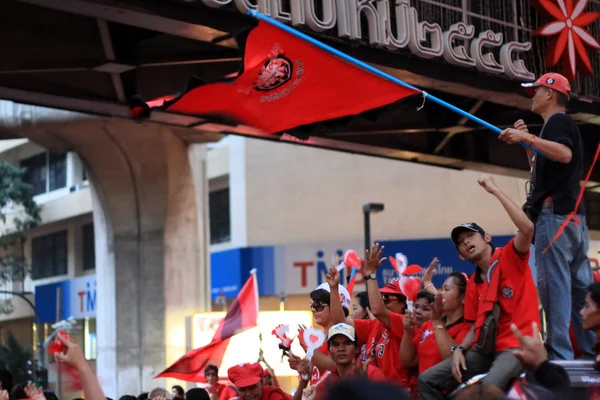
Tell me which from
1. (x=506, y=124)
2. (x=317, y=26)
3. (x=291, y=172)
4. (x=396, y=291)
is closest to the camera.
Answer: (x=396, y=291)

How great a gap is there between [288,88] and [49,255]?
4515cm

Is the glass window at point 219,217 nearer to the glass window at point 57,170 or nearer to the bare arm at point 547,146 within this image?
the glass window at point 57,170

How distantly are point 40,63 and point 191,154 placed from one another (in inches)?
413

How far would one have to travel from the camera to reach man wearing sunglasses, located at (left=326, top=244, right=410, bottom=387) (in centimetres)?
793

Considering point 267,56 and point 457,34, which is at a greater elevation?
point 457,34

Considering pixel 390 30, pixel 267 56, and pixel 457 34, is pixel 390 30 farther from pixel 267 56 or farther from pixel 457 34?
pixel 267 56

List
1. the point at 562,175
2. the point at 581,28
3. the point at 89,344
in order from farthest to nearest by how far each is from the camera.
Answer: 1. the point at 89,344
2. the point at 581,28
3. the point at 562,175

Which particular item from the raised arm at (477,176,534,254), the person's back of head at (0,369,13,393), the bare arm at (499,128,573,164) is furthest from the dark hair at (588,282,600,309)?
the person's back of head at (0,369,13,393)

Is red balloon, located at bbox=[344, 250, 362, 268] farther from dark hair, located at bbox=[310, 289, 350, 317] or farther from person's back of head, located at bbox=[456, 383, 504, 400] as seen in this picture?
person's back of head, located at bbox=[456, 383, 504, 400]

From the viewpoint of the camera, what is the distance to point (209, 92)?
9312 mm

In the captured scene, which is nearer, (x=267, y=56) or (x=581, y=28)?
(x=267, y=56)

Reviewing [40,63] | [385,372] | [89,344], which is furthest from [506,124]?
[89,344]

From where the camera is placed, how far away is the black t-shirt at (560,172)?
25.0 ft

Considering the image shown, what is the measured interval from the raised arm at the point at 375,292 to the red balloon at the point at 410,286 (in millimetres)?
501
